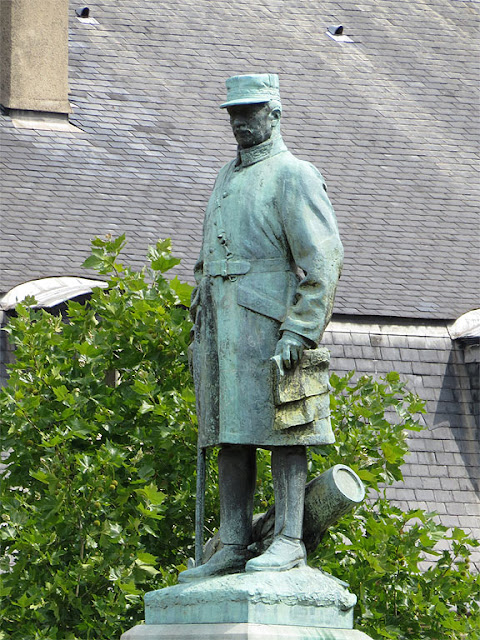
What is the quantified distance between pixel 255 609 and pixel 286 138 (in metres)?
14.2

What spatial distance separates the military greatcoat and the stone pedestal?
63 centimetres

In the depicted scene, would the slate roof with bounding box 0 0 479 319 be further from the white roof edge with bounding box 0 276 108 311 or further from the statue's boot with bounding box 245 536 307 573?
the statue's boot with bounding box 245 536 307 573

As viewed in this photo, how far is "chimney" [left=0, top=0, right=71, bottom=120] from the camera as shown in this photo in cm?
2103

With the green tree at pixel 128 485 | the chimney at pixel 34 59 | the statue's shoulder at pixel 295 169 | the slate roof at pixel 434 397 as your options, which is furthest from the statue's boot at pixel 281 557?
the chimney at pixel 34 59

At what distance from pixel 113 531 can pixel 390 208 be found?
31.1 ft

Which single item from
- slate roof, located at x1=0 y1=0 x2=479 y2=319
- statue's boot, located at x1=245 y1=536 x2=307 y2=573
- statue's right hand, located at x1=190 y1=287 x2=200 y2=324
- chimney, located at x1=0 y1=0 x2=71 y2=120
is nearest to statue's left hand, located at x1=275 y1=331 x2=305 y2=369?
statue's right hand, located at x1=190 y1=287 x2=200 y2=324

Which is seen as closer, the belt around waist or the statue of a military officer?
the statue of a military officer

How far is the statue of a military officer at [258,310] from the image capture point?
26.5 ft

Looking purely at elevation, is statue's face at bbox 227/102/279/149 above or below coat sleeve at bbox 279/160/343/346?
above

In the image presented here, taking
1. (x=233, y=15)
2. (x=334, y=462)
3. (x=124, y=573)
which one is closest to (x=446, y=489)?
(x=334, y=462)

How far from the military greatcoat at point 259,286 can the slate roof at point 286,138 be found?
9695 mm

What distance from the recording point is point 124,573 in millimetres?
12375

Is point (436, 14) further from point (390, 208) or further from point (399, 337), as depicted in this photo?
point (399, 337)

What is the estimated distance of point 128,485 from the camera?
1320 centimetres
